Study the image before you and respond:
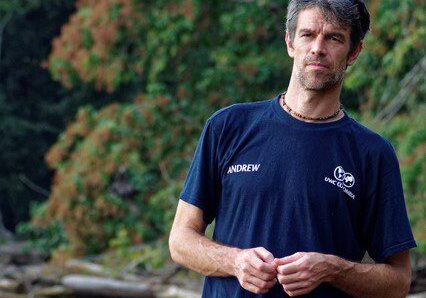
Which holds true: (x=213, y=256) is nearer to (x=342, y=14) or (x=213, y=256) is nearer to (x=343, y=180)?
(x=343, y=180)

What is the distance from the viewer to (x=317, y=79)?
2.65 metres

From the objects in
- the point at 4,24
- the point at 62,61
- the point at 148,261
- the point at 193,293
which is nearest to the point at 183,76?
the point at 62,61

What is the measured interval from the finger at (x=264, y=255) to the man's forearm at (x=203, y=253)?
0.08 m

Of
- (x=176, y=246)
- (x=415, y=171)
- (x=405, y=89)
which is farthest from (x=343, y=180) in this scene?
(x=405, y=89)

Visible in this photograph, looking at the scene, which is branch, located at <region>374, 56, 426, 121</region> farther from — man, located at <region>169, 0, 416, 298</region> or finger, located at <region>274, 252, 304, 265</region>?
finger, located at <region>274, 252, 304, 265</region>

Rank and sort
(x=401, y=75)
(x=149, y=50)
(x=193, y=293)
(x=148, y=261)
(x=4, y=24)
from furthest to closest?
(x=4, y=24) → (x=149, y=50) → (x=148, y=261) → (x=193, y=293) → (x=401, y=75)

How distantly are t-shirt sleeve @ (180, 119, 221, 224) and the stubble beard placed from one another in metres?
0.24

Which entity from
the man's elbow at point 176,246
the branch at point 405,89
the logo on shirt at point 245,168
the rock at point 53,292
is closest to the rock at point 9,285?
the rock at point 53,292

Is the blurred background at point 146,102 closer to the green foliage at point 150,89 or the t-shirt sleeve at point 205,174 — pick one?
the green foliage at point 150,89

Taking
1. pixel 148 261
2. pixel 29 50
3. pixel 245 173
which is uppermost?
pixel 245 173

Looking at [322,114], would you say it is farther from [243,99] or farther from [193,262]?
[243,99]

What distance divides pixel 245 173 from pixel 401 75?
9.59 meters

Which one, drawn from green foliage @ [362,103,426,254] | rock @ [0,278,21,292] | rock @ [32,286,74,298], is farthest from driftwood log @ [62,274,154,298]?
green foliage @ [362,103,426,254]

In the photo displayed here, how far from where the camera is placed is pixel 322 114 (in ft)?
8.86
